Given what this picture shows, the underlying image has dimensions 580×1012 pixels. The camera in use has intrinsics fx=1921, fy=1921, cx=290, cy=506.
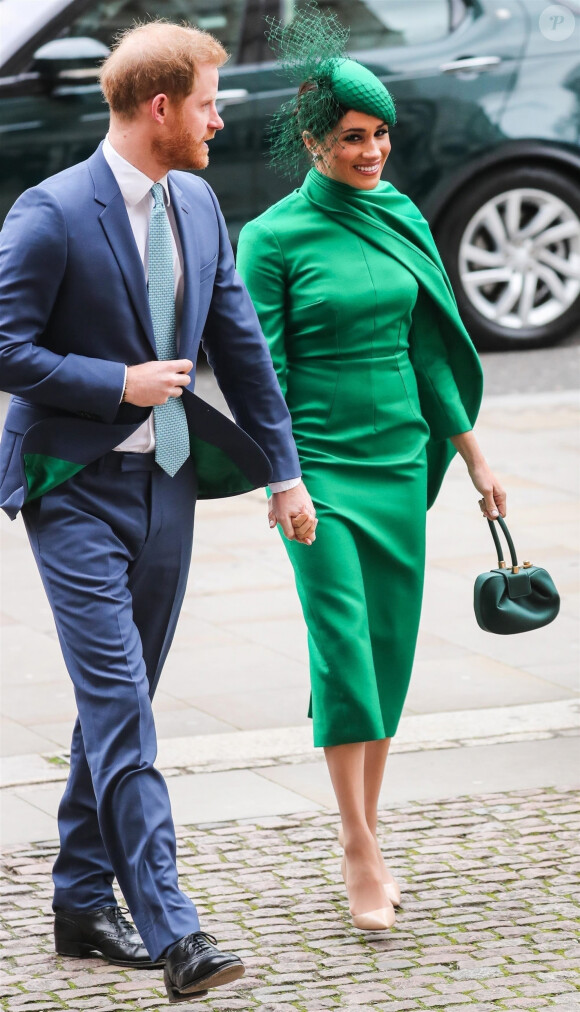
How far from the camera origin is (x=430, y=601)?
264 inches

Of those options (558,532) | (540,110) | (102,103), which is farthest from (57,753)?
(540,110)

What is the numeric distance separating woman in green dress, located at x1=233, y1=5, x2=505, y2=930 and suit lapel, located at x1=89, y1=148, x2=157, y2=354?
22.8 inches

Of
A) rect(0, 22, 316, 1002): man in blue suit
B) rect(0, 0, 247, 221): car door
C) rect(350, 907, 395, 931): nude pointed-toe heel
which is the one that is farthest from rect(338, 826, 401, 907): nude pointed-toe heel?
rect(0, 0, 247, 221): car door

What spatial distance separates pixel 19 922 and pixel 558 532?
12.5 feet

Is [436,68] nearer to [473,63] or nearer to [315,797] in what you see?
[473,63]

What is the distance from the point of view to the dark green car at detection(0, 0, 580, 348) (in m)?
10.3

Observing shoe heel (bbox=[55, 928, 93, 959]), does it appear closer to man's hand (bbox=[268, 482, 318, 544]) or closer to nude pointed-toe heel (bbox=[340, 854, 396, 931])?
nude pointed-toe heel (bbox=[340, 854, 396, 931])

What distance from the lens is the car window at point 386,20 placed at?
10.5m

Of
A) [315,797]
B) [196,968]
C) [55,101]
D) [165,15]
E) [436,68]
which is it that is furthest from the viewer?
[436,68]

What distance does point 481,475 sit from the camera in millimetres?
4430

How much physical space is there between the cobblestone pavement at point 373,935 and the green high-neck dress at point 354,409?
0.39 metres

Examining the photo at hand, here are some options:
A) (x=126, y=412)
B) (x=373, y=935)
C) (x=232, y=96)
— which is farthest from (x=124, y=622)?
(x=232, y=96)

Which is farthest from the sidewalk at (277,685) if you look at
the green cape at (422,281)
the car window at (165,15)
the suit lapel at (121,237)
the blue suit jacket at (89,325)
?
the car window at (165,15)

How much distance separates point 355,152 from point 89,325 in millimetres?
850
